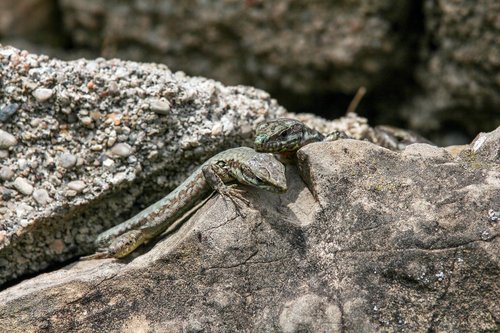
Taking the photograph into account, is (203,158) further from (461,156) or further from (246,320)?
(461,156)

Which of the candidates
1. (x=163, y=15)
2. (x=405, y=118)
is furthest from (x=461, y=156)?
(x=163, y=15)

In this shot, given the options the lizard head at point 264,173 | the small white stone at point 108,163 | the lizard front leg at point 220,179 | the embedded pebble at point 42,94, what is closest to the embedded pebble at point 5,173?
the embedded pebble at point 42,94

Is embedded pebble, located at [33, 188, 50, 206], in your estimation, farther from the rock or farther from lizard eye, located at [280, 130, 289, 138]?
lizard eye, located at [280, 130, 289, 138]

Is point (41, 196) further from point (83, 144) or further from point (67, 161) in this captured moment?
point (83, 144)

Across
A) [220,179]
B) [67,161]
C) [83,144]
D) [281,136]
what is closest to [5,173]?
[67,161]

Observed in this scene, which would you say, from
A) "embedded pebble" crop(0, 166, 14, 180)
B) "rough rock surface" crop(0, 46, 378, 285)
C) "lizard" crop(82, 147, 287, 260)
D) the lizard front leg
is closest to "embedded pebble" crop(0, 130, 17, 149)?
"rough rock surface" crop(0, 46, 378, 285)

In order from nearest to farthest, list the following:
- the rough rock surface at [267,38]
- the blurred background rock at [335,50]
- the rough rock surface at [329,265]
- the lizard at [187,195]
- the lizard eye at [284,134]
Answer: the rough rock surface at [329,265], the lizard at [187,195], the lizard eye at [284,134], the blurred background rock at [335,50], the rough rock surface at [267,38]

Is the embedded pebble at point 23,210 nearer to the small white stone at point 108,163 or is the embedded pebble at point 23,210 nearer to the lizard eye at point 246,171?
the small white stone at point 108,163

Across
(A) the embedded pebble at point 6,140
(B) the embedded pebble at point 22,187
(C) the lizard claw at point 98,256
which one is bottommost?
(C) the lizard claw at point 98,256
